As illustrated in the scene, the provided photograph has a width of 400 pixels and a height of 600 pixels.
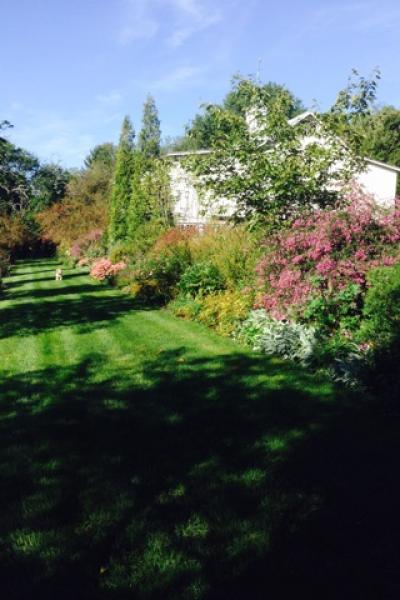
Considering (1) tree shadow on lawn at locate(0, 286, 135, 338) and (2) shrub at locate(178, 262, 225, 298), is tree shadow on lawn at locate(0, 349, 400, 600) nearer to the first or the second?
(1) tree shadow on lawn at locate(0, 286, 135, 338)

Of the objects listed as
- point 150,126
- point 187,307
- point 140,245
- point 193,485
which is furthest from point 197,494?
point 150,126

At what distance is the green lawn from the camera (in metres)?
2.77

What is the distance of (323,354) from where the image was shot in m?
6.73

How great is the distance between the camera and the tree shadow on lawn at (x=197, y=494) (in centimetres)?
276

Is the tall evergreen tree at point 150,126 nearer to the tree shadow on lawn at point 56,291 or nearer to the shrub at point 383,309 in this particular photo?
the tree shadow on lawn at point 56,291

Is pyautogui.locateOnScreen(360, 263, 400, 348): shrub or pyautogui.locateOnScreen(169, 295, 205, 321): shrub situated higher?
pyautogui.locateOnScreen(360, 263, 400, 348): shrub

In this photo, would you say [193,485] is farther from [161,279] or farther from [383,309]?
[161,279]

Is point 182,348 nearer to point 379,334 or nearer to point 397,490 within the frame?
point 379,334

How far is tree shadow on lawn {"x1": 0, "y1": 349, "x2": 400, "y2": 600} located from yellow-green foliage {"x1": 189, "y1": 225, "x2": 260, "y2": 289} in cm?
503

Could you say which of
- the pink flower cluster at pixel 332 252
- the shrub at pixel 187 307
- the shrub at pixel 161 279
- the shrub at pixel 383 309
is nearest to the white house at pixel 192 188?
the shrub at pixel 161 279

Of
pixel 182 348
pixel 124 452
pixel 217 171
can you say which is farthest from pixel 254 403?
pixel 217 171

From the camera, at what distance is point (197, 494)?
357cm

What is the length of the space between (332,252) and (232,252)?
145 inches

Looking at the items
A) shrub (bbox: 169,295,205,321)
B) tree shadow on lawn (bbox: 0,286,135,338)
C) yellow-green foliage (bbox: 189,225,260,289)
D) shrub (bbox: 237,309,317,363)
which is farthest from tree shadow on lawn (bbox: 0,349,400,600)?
shrub (bbox: 169,295,205,321)
